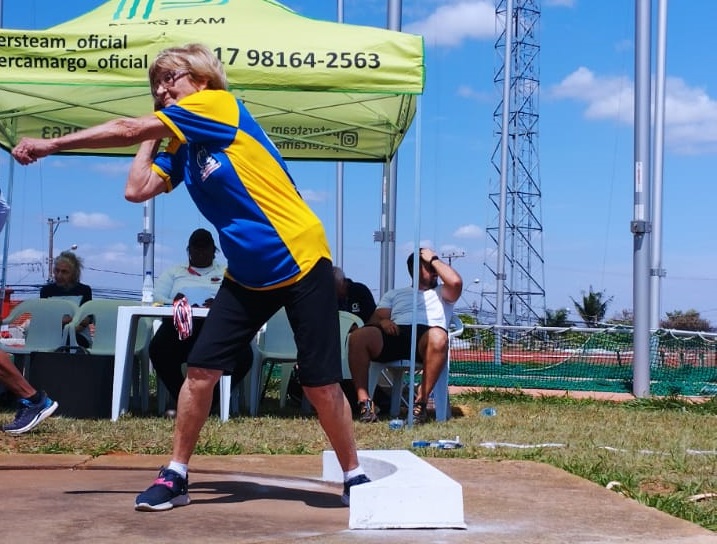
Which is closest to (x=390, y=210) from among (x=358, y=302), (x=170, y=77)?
(x=358, y=302)

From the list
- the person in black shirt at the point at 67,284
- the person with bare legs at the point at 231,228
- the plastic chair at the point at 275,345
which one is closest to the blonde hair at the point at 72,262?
the person in black shirt at the point at 67,284

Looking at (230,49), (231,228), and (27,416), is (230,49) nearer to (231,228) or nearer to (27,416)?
(27,416)

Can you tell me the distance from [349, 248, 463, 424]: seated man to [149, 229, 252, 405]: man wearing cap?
2.92ft

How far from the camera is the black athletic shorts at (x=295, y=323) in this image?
3.70 metres

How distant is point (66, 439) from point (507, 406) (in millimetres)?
4574

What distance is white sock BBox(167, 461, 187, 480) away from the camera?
372 cm

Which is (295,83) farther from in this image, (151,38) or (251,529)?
(251,529)

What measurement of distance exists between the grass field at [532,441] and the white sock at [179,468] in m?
1.75

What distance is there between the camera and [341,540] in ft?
10.1

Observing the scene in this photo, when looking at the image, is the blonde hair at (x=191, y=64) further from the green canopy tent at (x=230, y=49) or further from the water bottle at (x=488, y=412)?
the water bottle at (x=488, y=412)

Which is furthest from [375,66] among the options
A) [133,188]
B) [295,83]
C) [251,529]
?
[251,529]

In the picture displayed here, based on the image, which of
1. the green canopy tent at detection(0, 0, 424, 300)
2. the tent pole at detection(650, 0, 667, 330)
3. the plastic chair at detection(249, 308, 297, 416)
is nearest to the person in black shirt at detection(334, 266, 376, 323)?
the plastic chair at detection(249, 308, 297, 416)

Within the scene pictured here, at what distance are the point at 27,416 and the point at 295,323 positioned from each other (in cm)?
289

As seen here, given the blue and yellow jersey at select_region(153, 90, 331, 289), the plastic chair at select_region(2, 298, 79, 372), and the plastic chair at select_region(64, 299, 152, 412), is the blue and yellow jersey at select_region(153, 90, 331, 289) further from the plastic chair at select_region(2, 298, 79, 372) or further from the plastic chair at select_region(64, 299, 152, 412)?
the plastic chair at select_region(2, 298, 79, 372)
